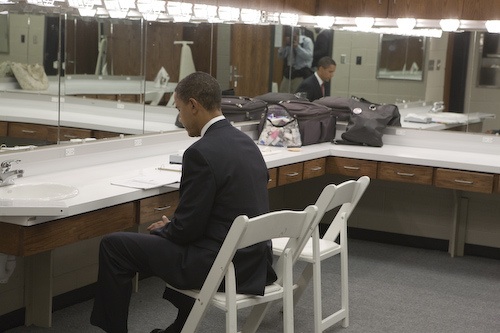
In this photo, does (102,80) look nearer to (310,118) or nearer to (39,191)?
(39,191)

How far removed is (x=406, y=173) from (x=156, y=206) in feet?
6.83

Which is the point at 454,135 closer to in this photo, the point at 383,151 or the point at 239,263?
the point at 383,151

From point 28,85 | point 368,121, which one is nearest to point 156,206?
point 28,85

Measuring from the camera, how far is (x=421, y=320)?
444 centimetres

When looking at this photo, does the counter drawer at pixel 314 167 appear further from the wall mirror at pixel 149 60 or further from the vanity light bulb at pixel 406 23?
the vanity light bulb at pixel 406 23

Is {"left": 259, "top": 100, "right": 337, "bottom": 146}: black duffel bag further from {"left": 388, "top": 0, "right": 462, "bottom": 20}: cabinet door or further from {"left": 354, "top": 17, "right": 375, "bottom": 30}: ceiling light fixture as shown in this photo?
{"left": 388, "top": 0, "right": 462, "bottom": 20}: cabinet door

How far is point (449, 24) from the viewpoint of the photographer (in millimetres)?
5754

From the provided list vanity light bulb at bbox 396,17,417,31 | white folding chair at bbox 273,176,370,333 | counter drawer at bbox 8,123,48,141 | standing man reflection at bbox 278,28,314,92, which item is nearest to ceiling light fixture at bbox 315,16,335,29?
standing man reflection at bbox 278,28,314,92

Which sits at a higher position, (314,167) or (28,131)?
(28,131)

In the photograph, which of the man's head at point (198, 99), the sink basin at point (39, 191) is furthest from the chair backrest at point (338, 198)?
the sink basin at point (39, 191)

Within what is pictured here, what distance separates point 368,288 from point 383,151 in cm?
107

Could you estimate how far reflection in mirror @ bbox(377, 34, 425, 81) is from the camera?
19.4ft

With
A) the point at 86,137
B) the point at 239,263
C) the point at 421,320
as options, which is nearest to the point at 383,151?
the point at 421,320

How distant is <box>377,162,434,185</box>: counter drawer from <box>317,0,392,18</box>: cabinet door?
3.85 feet
